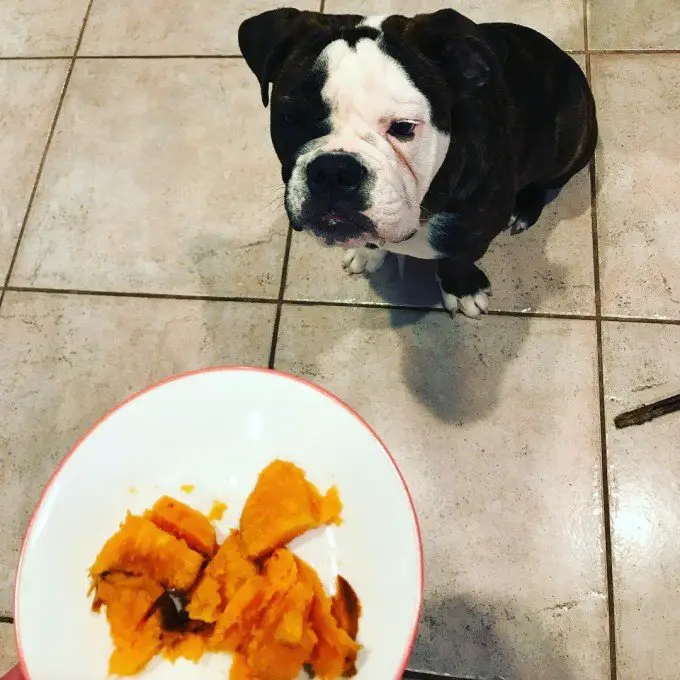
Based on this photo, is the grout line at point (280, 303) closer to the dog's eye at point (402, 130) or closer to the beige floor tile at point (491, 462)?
the beige floor tile at point (491, 462)

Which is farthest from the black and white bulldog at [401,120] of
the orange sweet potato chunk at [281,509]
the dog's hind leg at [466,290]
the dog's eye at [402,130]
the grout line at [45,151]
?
the grout line at [45,151]

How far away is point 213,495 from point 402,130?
0.61 metres

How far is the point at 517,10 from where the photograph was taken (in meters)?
1.75

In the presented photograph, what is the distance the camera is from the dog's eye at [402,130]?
0.96 meters

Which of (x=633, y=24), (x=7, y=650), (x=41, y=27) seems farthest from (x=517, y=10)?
(x=7, y=650)

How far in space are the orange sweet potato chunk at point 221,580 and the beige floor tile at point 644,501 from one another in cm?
71

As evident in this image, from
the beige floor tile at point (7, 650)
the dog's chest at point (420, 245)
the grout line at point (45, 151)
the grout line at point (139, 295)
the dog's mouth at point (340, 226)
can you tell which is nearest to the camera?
the dog's mouth at point (340, 226)

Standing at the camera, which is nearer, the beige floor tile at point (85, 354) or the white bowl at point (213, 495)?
the white bowl at point (213, 495)

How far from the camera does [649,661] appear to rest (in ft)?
3.93

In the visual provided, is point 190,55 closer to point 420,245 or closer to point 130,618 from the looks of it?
point 420,245

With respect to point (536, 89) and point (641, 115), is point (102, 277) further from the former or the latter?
point (641, 115)

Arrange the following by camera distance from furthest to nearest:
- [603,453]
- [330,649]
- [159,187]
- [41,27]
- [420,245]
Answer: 1. [41,27]
2. [159,187]
3. [603,453]
4. [420,245]
5. [330,649]

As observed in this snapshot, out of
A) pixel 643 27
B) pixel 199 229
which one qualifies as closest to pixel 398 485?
pixel 199 229

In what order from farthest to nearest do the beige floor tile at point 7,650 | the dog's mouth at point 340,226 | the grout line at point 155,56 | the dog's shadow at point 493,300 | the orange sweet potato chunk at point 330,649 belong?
the grout line at point 155,56 → the dog's shadow at point 493,300 → the beige floor tile at point 7,650 → the dog's mouth at point 340,226 → the orange sweet potato chunk at point 330,649
